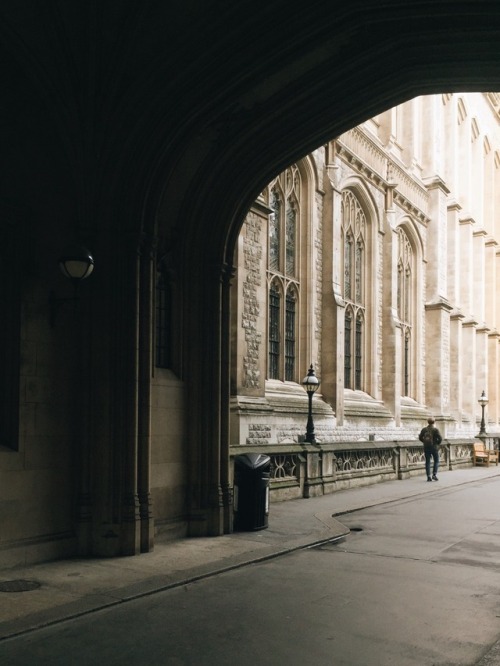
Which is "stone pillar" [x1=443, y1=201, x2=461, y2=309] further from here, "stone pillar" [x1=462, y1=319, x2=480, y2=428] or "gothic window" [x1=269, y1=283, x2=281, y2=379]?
"gothic window" [x1=269, y1=283, x2=281, y2=379]

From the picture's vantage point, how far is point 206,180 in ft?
39.0

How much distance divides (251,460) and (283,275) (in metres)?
9.42

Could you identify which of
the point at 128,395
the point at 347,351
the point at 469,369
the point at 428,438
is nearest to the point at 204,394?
the point at 128,395

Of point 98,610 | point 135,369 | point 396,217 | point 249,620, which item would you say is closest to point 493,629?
point 249,620

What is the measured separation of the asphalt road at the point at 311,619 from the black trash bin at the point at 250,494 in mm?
1693

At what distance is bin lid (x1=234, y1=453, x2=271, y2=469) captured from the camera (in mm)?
12227

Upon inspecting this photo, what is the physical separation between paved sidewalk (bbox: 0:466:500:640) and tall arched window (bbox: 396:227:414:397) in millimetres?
16875

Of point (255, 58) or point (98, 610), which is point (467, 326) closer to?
point (255, 58)

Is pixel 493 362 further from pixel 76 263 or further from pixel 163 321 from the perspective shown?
pixel 76 263

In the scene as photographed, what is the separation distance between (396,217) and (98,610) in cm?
2378

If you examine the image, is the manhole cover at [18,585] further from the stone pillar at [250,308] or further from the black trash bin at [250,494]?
the stone pillar at [250,308]

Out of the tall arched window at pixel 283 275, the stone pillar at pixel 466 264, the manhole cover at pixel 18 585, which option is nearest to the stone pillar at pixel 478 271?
the stone pillar at pixel 466 264

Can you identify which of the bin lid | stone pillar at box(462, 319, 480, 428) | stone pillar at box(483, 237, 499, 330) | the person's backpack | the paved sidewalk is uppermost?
stone pillar at box(483, 237, 499, 330)

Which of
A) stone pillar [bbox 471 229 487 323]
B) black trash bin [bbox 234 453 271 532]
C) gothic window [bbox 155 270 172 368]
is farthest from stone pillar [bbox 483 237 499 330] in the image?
gothic window [bbox 155 270 172 368]
